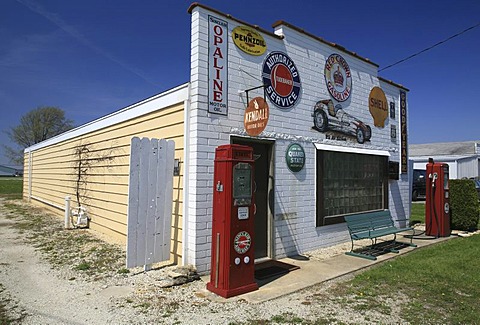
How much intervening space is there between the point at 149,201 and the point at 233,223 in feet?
5.57

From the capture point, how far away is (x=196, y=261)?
5.27 m

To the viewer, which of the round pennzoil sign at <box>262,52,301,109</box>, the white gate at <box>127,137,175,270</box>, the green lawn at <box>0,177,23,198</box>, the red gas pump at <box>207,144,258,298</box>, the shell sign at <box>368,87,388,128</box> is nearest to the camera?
the red gas pump at <box>207,144,258,298</box>

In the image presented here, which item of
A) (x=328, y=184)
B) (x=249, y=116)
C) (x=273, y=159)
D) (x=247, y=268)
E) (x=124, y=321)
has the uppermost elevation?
(x=249, y=116)

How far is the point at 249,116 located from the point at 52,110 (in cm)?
4676

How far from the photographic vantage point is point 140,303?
4281 millimetres

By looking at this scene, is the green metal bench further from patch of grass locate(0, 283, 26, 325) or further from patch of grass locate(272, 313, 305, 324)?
patch of grass locate(0, 283, 26, 325)

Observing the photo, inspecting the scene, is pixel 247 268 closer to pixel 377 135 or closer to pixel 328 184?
pixel 328 184

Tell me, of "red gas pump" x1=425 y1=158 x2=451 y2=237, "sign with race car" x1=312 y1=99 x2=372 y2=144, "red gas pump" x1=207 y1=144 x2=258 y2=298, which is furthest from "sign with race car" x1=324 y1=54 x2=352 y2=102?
"red gas pump" x1=207 y1=144 x2=258 y2=298

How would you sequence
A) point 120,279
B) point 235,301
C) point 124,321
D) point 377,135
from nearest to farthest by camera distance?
point 124,321 < point 235,301 < point 120,279 < point 377,135

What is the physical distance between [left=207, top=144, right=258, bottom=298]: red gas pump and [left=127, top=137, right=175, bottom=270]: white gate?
1.30m

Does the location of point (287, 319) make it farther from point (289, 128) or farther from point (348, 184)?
point (348, 184)

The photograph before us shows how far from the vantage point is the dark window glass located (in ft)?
24.3

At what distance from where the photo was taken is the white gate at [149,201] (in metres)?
5.34

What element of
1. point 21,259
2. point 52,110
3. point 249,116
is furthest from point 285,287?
point 52,110
